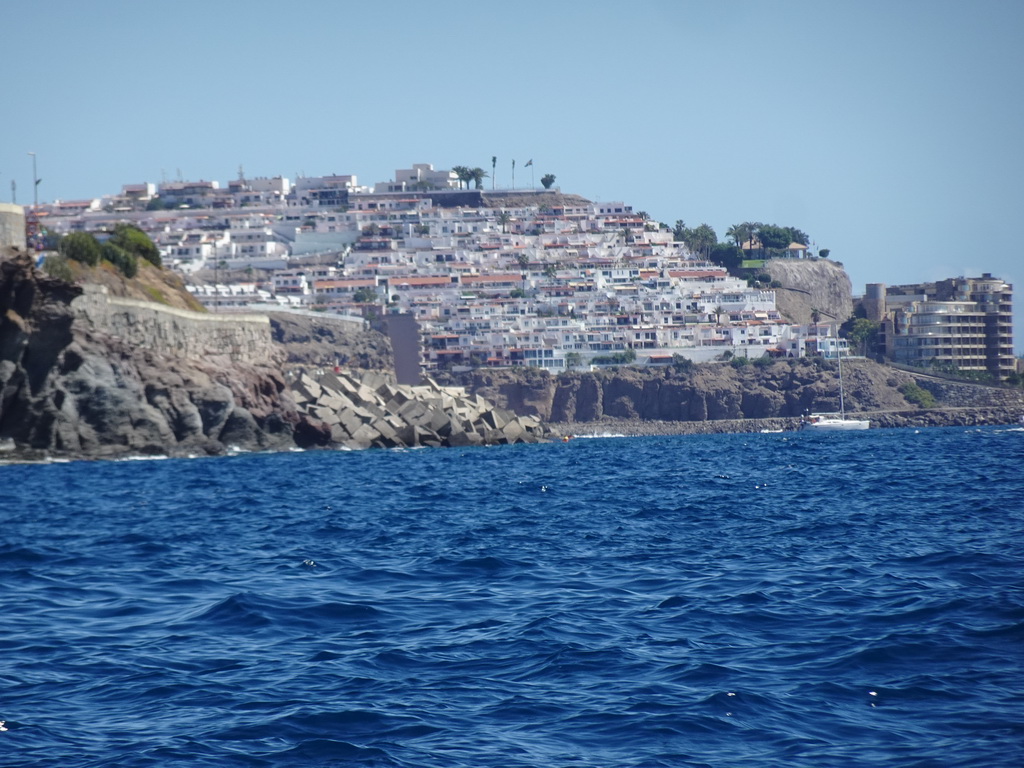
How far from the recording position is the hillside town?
148m

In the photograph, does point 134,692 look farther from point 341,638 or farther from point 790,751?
point 790,751

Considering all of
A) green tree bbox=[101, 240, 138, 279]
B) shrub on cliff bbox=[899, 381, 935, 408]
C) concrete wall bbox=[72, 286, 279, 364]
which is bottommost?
shrub on cliff bbox=[899, 381, 935, 408]

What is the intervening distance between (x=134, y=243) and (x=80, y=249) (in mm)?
15398

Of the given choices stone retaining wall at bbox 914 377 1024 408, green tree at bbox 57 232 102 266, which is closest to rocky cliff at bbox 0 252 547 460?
green tree at bbox 57 232 102 266

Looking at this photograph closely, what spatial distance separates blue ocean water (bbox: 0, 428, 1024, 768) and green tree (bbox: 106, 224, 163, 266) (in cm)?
5950

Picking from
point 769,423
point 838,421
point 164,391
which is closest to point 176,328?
point 164,391

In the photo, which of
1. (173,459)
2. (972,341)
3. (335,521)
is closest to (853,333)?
(972,341)

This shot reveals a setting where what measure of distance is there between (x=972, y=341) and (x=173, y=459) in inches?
4611

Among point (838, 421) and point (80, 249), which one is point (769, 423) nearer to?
point (838, 421)

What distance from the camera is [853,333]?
528 ft

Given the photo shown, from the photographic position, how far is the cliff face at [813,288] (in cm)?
18600

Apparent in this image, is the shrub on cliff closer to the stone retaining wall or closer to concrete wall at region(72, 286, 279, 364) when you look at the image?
the stone retaining wall

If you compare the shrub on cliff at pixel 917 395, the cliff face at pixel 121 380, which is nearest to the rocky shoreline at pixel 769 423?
the shrub on cliff at pixel 917 395

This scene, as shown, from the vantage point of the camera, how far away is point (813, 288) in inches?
7470
